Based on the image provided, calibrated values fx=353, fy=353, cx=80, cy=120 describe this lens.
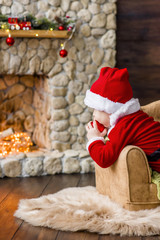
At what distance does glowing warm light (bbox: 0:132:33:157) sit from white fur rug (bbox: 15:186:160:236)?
1257 mm

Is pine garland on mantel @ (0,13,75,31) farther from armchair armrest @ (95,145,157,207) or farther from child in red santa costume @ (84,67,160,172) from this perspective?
armchair armrest @ (95,145,157,207)

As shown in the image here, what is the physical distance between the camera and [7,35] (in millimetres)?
3377

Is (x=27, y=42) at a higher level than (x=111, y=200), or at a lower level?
higher

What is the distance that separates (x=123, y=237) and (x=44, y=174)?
1.62 m

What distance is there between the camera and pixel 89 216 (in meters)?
2.21

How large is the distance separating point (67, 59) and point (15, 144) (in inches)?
42.7

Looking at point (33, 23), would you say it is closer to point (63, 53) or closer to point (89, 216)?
point (63, 53)

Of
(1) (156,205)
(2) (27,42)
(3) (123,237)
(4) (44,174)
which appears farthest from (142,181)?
(2) (27,42)

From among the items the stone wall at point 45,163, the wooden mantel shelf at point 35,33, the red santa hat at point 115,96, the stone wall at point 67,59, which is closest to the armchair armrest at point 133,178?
the red santa hat at point 115,96

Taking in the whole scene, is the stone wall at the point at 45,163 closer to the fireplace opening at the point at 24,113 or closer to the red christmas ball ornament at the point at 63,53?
the fireplace opening at the point at 24,113

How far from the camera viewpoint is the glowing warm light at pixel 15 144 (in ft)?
12.3

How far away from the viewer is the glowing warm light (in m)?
3.74

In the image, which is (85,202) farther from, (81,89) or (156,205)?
(81,89)

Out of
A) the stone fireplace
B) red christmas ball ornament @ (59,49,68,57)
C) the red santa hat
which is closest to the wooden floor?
the stone fireplace
